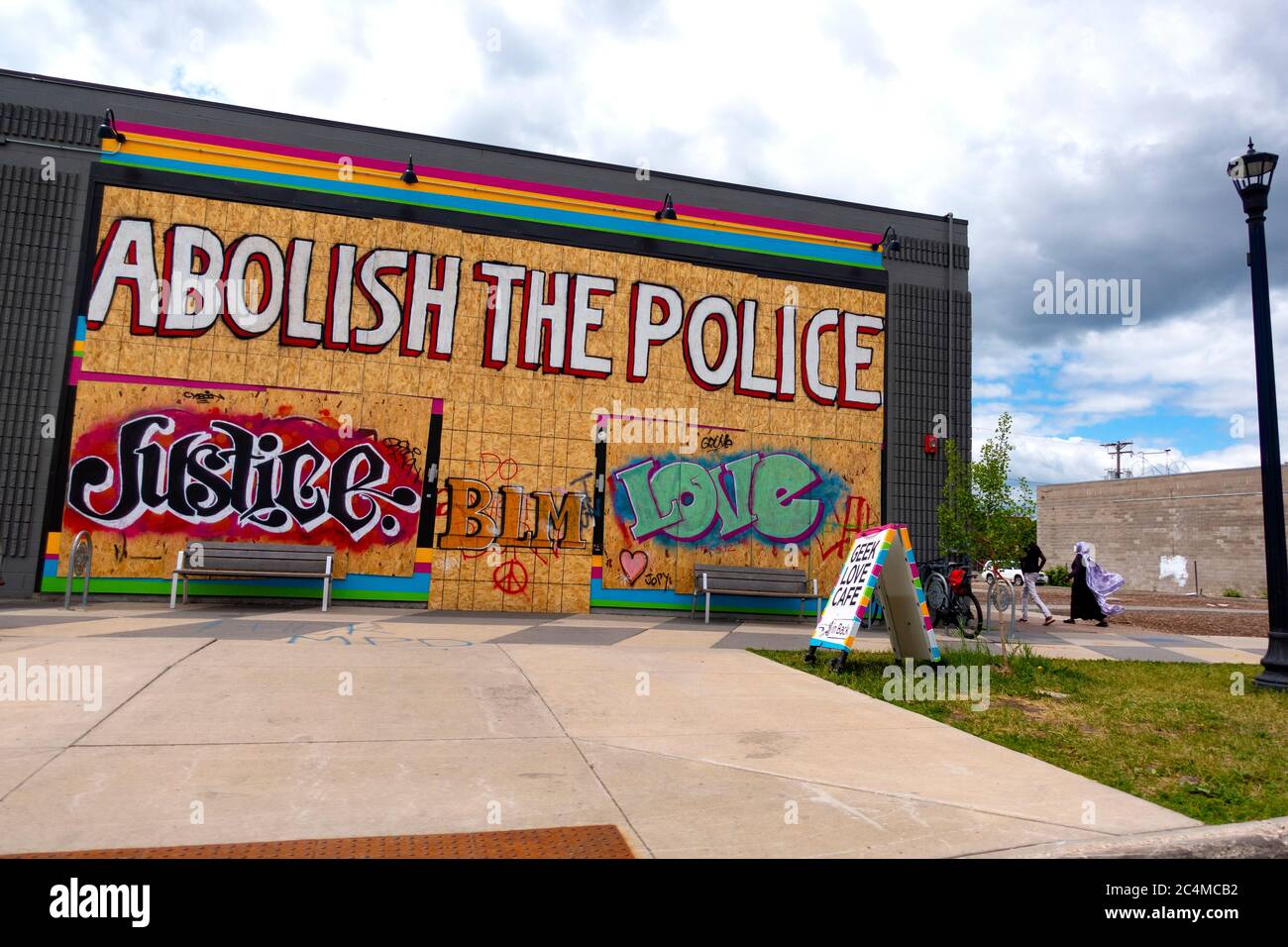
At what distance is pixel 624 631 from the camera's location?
442 inches

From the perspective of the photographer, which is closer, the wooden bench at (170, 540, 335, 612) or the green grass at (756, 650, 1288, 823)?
the green grass at (756, 650, 1288, 823)

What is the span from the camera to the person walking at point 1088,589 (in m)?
14.9

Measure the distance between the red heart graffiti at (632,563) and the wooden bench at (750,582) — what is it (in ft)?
3.10

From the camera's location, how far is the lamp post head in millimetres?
8250

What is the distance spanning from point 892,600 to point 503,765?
530cm

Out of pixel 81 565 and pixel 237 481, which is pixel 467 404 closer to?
pixel 237 481

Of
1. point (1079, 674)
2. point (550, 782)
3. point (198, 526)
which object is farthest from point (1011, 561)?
point (198, 526)

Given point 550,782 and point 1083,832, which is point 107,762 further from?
point 1083,832

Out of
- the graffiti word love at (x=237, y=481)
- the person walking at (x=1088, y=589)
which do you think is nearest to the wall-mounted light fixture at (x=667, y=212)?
the graffiti word love at (x=237, y=481)

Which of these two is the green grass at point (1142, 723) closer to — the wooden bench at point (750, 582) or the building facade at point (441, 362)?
the wooden bench at point (750, 582)

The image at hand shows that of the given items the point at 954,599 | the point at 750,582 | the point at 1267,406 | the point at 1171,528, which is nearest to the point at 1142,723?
the point at 1267,406

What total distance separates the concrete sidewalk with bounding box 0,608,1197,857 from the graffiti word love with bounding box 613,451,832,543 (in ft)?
22.0

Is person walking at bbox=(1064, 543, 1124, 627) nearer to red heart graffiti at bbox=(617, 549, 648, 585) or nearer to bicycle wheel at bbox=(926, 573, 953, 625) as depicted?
bicycle wheel at bbox=(926, 573, 953, 625)

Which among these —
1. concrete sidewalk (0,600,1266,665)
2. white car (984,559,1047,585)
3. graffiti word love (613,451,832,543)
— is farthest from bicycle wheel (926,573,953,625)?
graffiti word love (613,451,832,543)
